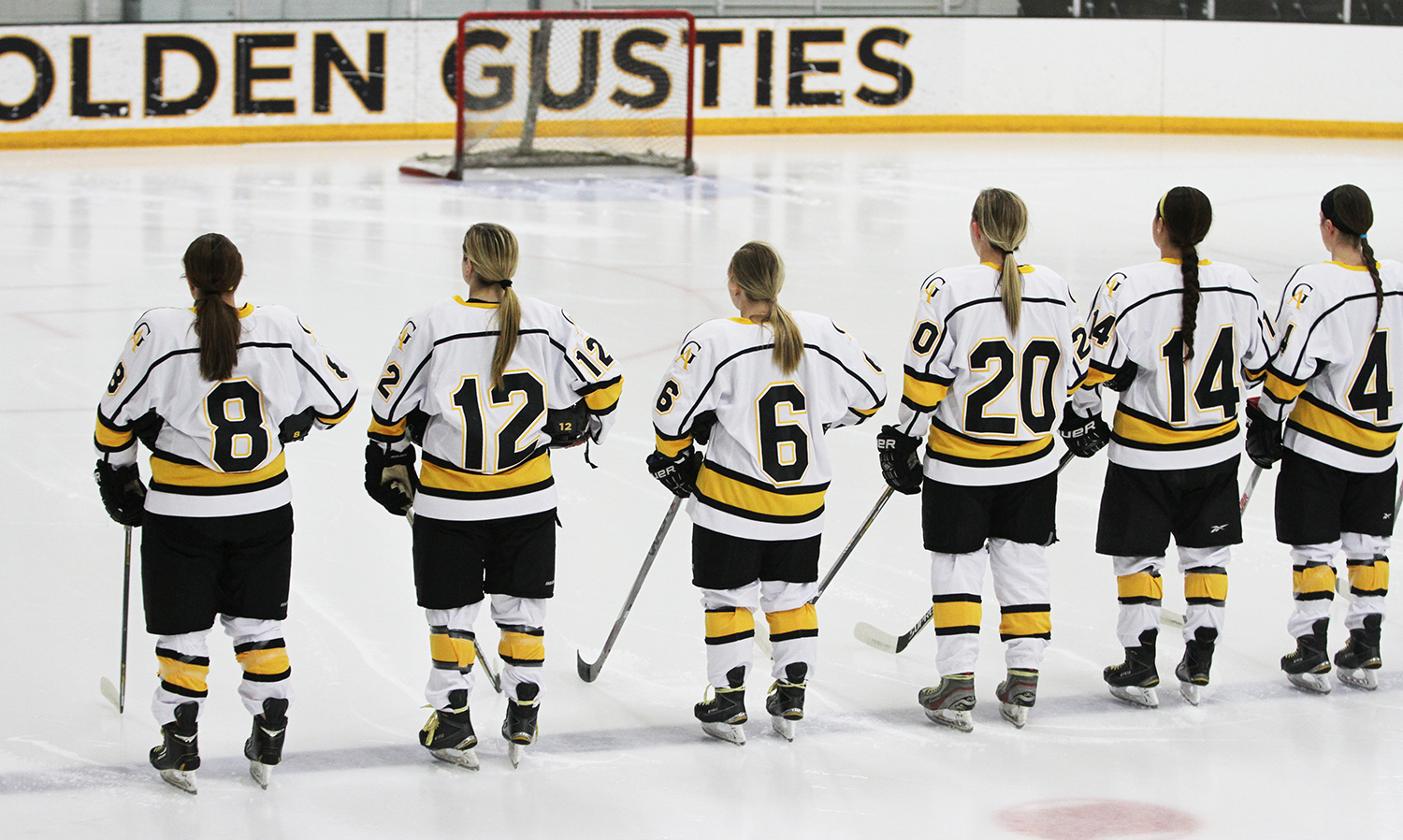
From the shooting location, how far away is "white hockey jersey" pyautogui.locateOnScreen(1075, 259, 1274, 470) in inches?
137

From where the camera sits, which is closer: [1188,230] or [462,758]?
[462,758]

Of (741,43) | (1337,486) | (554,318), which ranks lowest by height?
(1337,486)

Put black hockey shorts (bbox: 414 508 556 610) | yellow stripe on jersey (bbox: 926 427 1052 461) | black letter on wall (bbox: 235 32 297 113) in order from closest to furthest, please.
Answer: black hockey shorts (bbox: 414 508 556 610) → yellow stripe on jersey (bbox: 926 427 1052 461) → black letter on wall (bbox: 235 32 297 113)

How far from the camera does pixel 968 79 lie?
15.4m

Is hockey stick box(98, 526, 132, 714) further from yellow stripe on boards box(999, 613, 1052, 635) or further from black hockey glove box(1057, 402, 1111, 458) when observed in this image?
black hockey glove box(1057, 402, 1111, 458)

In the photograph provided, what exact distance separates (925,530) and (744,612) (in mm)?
456

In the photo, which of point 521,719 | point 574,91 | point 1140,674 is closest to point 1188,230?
point 1140,674

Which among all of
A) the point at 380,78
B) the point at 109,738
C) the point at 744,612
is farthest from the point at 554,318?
the point at 380,78

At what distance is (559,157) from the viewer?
12.3m

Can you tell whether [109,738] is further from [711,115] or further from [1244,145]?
[1244,145]

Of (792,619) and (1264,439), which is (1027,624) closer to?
(792,619)

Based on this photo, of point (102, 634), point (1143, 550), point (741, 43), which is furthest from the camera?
point (741, 43)

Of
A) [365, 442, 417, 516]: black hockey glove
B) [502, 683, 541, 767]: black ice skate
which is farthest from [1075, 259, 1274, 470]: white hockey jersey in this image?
[365, 442, 417, 516]: black hockey glove

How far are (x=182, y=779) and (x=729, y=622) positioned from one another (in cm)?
111
